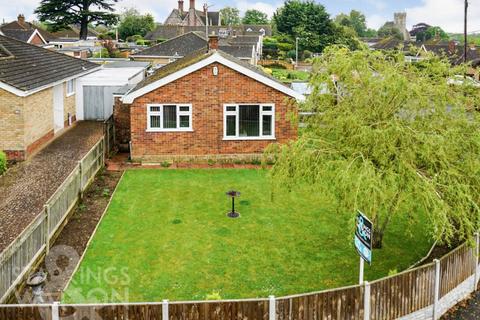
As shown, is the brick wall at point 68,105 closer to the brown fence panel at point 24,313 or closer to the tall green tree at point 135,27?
the brown fence panel at point 24,313

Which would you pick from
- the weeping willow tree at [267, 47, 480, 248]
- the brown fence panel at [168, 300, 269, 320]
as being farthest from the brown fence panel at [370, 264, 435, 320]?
the brown fence panel at [168, 300, 269, 320]

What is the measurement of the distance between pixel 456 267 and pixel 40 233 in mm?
9357

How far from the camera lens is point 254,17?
5876 inches

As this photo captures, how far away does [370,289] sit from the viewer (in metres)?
9.39

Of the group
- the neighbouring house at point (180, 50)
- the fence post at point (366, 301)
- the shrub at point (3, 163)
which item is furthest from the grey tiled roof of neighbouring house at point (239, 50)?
the fence post at point (366, 301)

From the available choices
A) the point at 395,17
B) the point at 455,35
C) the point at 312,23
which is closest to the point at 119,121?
the point at 312,23

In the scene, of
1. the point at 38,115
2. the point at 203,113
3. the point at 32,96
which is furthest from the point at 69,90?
the point at 203,113

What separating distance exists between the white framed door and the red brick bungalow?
462cm

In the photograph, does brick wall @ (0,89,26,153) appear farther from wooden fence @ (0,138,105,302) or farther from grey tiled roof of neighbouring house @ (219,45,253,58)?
grey tiled roof of neighbouring house @ (219,45,253,58)

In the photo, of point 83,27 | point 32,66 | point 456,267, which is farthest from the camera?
point 83,27

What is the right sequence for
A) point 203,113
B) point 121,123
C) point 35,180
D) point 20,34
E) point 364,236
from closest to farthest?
point 364,236
point 35,180
point 203,113
point 121,123
point 20,34

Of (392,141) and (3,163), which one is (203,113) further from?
(392,141)

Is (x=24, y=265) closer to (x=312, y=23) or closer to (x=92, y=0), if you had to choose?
(x=92, y=0)

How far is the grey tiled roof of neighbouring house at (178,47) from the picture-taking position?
60.6m
